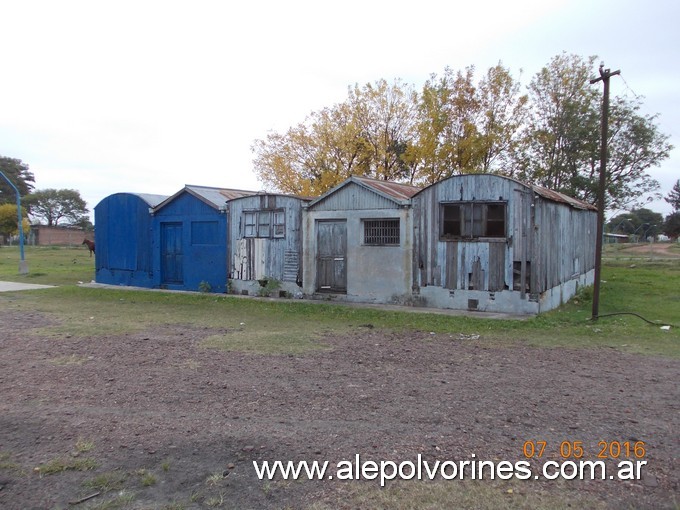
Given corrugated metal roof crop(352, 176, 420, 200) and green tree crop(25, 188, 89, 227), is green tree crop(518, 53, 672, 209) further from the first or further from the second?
green tree crop(25, 188, 89, 227)

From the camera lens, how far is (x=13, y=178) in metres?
67.9

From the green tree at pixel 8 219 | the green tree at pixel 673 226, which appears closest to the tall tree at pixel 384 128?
the green tree at pixel 8 219

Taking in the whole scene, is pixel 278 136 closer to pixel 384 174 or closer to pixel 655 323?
pixel 384 174

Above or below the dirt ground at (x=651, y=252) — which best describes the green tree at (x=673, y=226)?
above

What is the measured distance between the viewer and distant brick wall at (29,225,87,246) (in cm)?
6275

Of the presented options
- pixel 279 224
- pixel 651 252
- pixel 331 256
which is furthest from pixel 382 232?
pixel 651 252

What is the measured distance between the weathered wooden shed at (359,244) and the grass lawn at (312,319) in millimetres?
1047

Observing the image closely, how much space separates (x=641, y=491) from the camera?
12.1ft

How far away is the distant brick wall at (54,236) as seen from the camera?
62.8m

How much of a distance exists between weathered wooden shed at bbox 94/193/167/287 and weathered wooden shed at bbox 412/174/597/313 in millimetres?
9498

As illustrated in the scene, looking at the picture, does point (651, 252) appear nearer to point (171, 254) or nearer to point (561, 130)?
point (561, 130)

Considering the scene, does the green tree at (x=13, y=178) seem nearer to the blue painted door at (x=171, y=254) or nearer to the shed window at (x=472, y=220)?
the blue painted door at (x=171, y=254)

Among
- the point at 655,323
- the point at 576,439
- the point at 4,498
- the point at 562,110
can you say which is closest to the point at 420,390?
the point at 576,439
